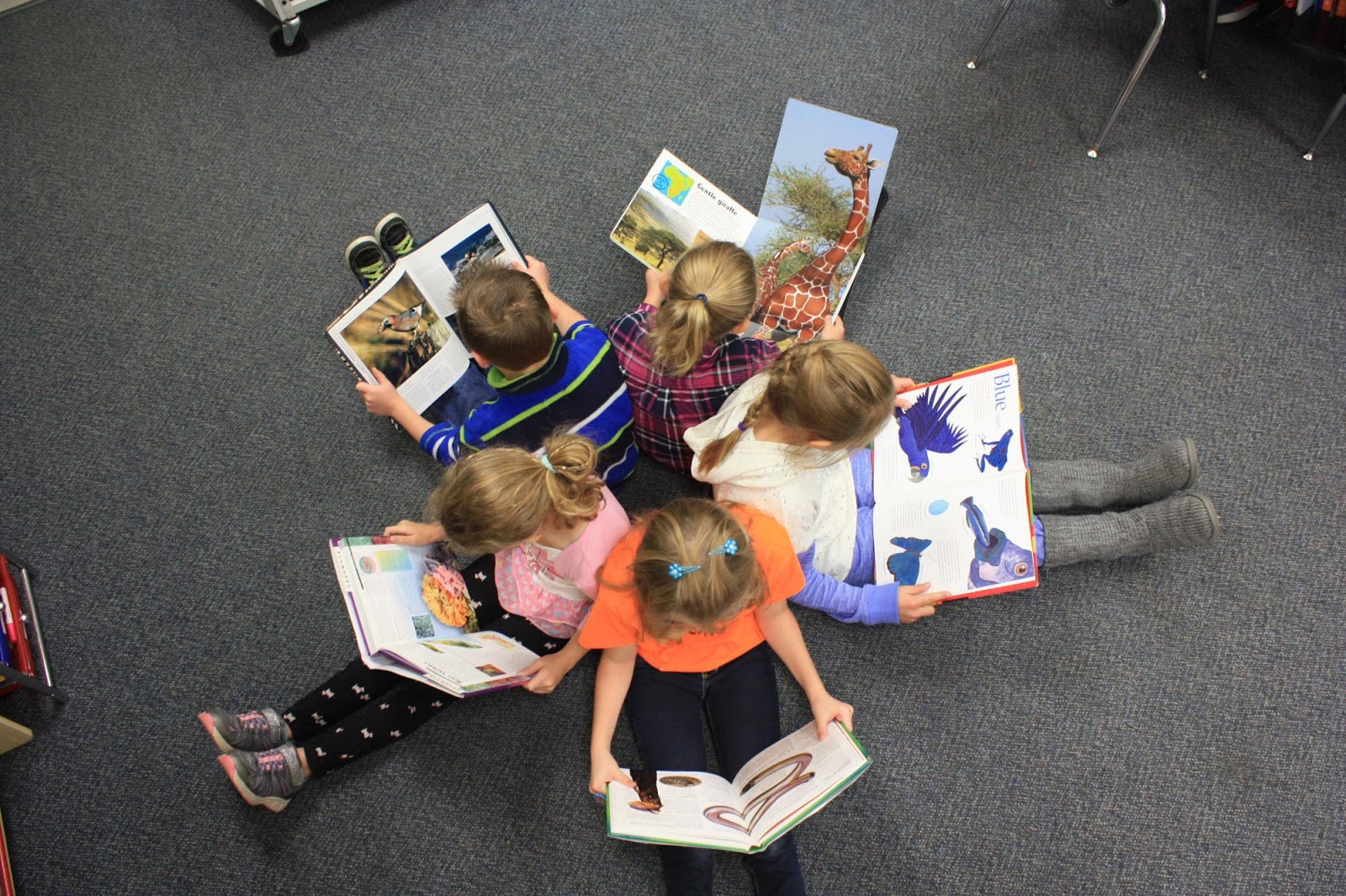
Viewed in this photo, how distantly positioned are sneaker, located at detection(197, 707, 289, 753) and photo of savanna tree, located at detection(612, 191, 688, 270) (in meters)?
1.26

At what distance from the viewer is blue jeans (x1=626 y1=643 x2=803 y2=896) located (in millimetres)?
1562

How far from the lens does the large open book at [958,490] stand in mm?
1658

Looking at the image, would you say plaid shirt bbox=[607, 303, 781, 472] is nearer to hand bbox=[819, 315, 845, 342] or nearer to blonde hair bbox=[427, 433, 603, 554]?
hand bbox=[819, 315, 845, 342]

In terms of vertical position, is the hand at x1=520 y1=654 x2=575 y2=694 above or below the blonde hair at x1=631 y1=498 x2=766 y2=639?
below

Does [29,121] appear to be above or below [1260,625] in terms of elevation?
above

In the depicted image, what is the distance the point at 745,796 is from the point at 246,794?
0.92 meters

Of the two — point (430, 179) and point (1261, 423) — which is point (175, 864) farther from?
point (1261, 423)

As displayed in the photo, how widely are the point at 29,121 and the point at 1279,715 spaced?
3.31 meters

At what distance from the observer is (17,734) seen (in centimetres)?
172

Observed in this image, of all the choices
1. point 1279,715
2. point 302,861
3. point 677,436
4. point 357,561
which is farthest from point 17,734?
point 1279,715

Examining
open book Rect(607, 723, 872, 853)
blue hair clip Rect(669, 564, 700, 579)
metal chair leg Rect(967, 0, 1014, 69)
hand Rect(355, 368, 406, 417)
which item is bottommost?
open book Rect(607, 723, 872, 853)

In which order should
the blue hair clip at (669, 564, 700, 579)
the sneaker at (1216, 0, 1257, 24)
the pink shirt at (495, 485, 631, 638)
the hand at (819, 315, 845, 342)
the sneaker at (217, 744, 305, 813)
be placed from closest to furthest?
the blue hair clip at (669, 564, 700, 579) → the pink shirt at (495, 485, 631, 638) → the sneaker at (217, 744, 305, 813) → the hand at (819, 315, 845, 342) → the sneaker at (1216, 0, 1257, 24)

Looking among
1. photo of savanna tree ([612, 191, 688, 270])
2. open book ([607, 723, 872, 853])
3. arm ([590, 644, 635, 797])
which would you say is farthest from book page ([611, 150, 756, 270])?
open book ([607, 723, 872, 853])

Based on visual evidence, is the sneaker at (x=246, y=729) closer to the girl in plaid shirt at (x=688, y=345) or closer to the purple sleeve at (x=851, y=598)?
the girl in plaid shirt at (x=688, y=345)
